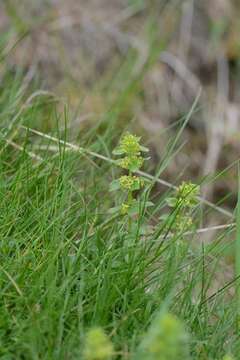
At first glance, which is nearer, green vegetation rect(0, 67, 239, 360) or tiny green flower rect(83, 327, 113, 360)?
tiny green flower rect(83, 327, 113, 360)

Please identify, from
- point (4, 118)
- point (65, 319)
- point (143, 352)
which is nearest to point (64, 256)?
point (65, 319)

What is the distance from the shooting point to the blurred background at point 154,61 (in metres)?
4.42

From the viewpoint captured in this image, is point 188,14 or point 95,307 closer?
point 95,307

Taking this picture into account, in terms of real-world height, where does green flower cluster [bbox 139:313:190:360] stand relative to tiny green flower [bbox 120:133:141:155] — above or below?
below

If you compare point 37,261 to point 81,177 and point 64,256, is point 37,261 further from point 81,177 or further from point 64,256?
point 81,177

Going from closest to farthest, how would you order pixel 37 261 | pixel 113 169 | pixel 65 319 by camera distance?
pixel 65 319, pixel 37 261, pixel 113 169

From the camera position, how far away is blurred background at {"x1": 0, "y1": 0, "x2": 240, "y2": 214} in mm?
4418

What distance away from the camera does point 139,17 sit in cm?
491

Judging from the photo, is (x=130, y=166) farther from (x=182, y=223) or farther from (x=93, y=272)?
(x=93, y=272)

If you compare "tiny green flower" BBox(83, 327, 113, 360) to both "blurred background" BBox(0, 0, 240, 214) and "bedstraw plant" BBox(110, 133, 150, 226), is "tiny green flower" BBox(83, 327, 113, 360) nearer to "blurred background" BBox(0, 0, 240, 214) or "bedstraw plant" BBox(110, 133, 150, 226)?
"bedstraw plant" BBox(110, 133, 150, 226)

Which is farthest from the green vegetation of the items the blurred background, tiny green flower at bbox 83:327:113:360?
the blurred background

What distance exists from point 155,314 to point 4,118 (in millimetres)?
937

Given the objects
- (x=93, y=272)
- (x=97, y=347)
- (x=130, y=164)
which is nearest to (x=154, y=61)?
(x=130, y=164)

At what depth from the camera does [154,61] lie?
4.43 meters
